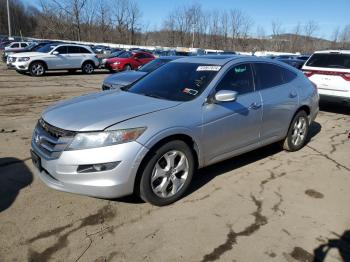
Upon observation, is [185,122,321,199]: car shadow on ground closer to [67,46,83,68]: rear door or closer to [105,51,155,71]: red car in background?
[67,46,83,68]: rear door

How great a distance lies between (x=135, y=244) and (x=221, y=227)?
91 centimetres

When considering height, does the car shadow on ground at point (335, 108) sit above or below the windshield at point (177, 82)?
below

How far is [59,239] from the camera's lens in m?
3.29

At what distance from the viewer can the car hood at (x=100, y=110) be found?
357cm

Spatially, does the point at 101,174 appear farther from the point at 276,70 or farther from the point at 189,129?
the point at 276,70

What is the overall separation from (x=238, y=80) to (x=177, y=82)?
2.79 ft

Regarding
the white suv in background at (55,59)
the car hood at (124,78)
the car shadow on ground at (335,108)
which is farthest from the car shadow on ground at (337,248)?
the white suv in background at (55,59)

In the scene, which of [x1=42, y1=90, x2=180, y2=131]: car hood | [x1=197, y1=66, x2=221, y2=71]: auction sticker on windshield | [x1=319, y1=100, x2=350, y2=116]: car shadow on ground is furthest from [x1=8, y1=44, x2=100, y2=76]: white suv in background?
[x1=197, y1=66, x2=221, y2=71]: auction sticker on windshield

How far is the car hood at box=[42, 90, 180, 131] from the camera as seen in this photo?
357cm

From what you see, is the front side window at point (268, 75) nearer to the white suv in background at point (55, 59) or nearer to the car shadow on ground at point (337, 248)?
the car shadow on ground at point (337, 248)

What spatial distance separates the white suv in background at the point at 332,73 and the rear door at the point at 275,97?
3.83 meters

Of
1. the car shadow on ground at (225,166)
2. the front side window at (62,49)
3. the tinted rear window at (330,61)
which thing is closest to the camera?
the car shadow on ground at (225,166)

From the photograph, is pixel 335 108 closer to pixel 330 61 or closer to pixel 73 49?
pixel 330 61

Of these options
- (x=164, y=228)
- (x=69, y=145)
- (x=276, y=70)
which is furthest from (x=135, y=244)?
(x=276, y=70)
